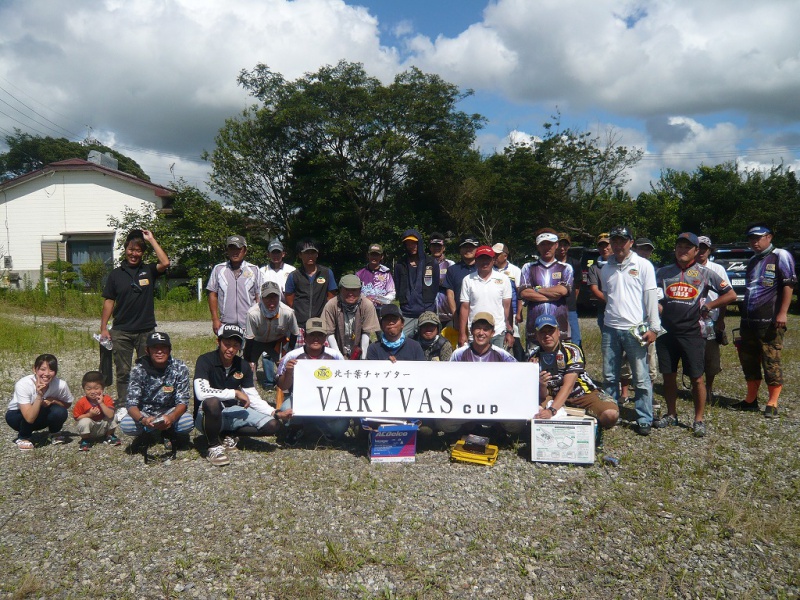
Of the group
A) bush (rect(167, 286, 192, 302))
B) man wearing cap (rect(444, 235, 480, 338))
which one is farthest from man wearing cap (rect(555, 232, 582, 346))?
bush (rect(167, 286, 192, 302))

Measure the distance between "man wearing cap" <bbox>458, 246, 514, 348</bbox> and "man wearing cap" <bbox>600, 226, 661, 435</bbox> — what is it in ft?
3.54

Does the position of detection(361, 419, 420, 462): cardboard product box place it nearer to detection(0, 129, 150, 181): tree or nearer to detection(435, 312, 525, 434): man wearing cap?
detection(435, 312, 525, 434): man wearing cap

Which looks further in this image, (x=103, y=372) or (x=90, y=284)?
(x=90, y=284)

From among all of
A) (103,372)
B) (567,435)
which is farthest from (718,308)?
(103,372)

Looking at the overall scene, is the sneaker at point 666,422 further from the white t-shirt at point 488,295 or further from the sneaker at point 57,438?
the sneaker at point 57,438

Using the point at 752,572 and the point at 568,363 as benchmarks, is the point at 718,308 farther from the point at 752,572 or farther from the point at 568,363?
the point at 752,572

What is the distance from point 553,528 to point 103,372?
15.5ft

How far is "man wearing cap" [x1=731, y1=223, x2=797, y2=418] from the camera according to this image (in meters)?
6.60

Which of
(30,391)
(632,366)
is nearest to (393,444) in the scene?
(632,366)

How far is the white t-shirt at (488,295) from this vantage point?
6430 mm

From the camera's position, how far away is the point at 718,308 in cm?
719

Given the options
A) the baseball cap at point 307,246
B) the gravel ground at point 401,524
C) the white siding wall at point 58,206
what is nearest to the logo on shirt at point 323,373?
the gravel ground at point 401,524

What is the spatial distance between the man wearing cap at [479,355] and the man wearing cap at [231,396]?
1.60 m

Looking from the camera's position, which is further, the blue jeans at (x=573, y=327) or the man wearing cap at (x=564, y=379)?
the blue jeans at (x=573, y=327)
